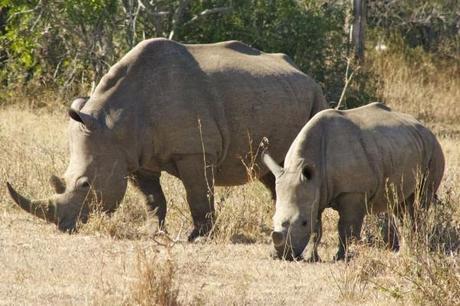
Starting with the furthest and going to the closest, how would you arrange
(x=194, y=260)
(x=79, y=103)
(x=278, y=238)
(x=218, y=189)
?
(x=218, y=189), (x=79, y=103), (x=278, y=238), (x=194, y=260)

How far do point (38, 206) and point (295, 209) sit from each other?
7.30ft

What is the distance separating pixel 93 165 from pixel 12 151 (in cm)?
353

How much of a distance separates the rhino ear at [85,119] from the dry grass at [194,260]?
74cm

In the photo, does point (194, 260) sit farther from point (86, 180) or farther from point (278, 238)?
point (86, 180)

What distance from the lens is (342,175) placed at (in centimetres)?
989

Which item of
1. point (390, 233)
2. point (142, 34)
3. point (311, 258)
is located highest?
point (311, 258)

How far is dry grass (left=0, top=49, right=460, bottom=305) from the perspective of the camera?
793 centimetres

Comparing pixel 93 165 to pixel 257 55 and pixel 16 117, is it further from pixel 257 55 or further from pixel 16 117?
pixel 16 117

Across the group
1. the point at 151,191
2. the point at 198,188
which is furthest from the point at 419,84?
the point at 198,188

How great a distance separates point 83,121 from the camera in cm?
1048

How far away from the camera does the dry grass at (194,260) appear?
793cm

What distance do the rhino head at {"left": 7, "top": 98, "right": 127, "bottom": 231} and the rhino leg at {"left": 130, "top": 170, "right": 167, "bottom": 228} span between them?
66cm

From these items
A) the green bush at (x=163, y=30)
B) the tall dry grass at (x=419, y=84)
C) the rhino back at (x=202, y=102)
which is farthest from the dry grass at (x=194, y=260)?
the tall dry grass at (x=419, y=84)

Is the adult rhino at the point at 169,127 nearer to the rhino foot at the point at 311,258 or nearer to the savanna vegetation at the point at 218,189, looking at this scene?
the savanna vegetation at the point at 218,189
